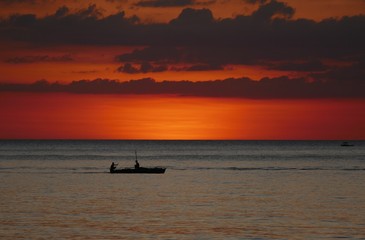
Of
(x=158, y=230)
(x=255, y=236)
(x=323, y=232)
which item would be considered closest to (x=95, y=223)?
(x=158, y=230)

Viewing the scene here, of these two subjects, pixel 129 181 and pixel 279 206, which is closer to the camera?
pixel 279 206

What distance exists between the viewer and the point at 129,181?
285 ft

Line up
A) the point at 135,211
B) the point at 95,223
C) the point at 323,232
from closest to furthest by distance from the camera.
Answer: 1. the point at 323,232
2. the point at 95,223
3. the point at 135,211

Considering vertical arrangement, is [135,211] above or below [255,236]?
above

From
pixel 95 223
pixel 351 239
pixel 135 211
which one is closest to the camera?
pixel 351 239

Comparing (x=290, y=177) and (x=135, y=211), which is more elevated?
(x=290, y=177)

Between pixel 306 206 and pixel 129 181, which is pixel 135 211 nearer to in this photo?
pixel 306 206

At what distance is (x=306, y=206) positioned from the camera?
57.3 meters

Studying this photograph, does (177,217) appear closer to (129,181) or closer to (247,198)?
(247,198)

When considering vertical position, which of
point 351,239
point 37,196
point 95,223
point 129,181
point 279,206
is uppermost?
point 129,181

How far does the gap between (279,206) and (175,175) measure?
42.6m

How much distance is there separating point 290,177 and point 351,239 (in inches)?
2059

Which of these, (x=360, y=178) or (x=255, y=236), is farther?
(x=360, y=178)

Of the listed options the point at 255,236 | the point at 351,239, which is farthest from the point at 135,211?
the point at 351,239
